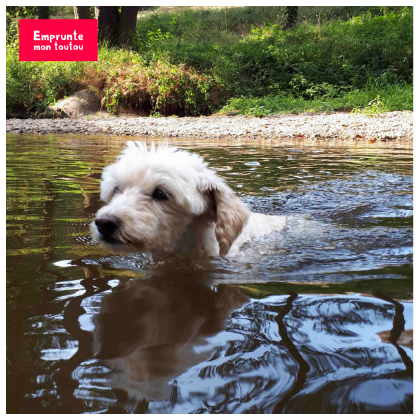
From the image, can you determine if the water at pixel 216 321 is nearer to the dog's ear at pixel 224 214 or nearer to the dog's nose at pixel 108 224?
the dog's ear at pixel 224 214

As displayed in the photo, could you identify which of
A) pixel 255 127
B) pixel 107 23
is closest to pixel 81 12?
pixel 107 23

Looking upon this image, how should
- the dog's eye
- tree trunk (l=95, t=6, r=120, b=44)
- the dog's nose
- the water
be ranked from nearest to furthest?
the water < the dog's nose < the dog's eye < tree trunk (l=95, t=6, r=120, b=44)

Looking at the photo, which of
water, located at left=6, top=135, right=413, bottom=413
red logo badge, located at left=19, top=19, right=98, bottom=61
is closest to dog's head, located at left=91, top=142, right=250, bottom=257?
water, located at left=6, top=135, right=413, bottom=413

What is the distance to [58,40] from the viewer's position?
1845 cm

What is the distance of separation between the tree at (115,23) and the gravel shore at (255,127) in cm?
867

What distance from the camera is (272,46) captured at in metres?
23.3

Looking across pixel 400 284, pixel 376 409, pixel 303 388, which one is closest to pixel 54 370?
pixel 303 388

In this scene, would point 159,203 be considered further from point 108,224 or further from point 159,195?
point 108,224

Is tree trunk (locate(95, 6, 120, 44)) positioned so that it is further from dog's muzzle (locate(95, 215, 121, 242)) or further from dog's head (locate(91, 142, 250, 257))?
dog's muzzle (locate(95, 215, 121, 242))

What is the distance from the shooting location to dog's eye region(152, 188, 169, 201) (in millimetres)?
3490

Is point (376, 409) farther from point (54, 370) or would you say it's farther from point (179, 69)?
point (179, 69)

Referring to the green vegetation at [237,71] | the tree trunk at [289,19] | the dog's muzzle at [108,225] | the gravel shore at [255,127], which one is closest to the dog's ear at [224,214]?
the dog's muzzle at [108,225]

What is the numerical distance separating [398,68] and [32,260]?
2182 centimetres

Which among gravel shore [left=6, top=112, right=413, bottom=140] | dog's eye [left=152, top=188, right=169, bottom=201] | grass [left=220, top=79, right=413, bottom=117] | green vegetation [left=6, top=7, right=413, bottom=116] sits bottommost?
dog's eye [left=152, top=188, right=169, bottom=201]
